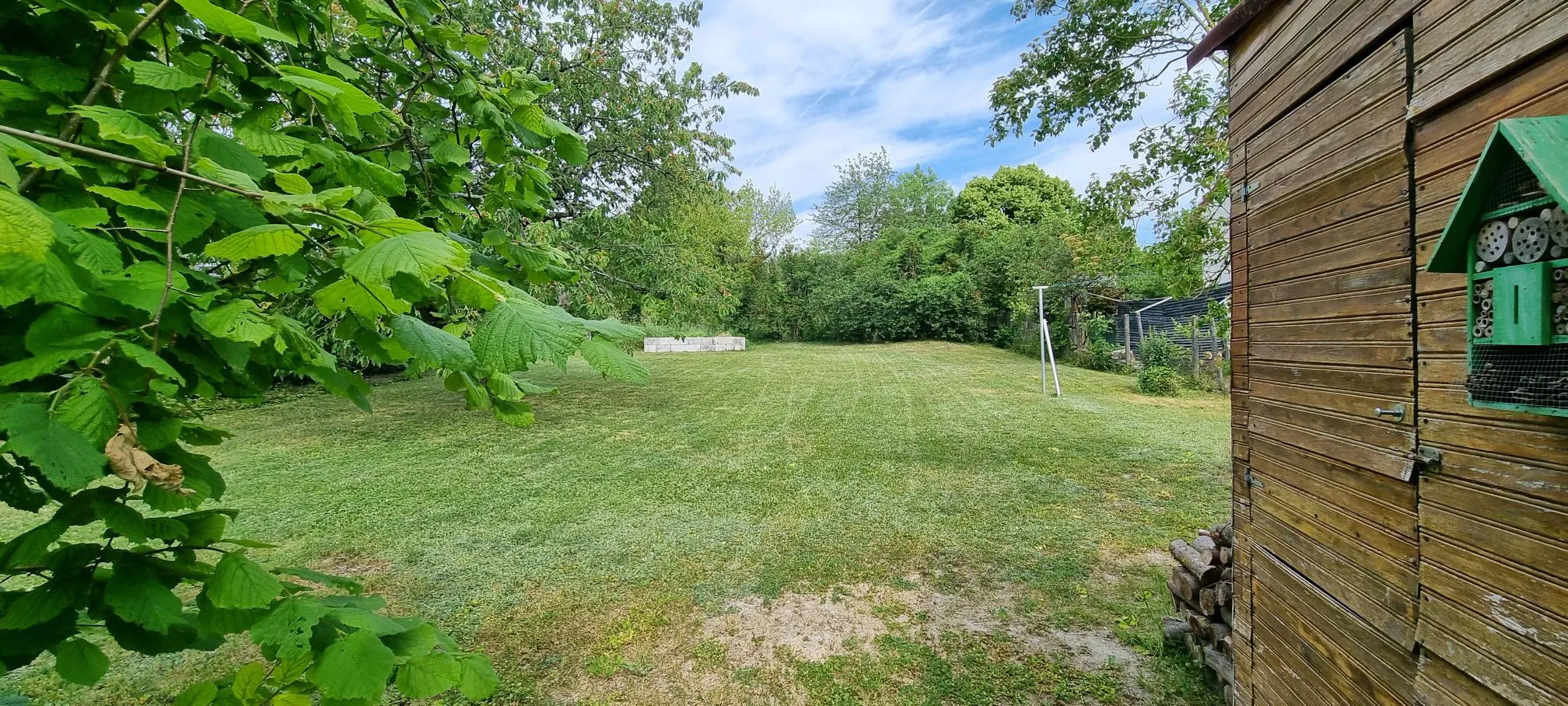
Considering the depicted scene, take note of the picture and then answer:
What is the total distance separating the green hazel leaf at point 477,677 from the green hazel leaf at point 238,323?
0.62m

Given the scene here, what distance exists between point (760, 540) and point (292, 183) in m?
3.60

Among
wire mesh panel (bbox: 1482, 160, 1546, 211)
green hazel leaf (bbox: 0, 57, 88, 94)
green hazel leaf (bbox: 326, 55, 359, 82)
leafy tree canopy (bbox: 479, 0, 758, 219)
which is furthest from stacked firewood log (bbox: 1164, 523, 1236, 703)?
leafy tree canopy (bbox: 479, 0, 758, 219)

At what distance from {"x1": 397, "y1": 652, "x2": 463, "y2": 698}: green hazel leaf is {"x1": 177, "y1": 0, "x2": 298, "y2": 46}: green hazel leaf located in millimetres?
952

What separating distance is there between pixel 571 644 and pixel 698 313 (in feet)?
22.6

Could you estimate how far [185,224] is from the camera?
850 mm

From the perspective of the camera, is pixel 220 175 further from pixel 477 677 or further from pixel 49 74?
pixel 477 677

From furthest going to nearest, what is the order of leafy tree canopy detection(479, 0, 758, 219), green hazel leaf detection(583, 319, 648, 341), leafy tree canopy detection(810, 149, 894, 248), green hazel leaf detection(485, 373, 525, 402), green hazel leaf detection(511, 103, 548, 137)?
leafy tree canopy detection(810, 149, 894, 248)
leafy tree canopy detection(479, 0, 758, 219)
green hazel leaf detection(511, 103, 548, 137)
green hazel leaf detection(485, 373, 525, 402)
green hazel leaf detection(583, 319, 648, 341)

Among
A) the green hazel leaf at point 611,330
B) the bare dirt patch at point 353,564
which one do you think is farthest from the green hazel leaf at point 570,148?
the bare dirt patch at point 353,564

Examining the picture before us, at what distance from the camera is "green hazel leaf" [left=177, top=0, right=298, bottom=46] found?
727 millimetres

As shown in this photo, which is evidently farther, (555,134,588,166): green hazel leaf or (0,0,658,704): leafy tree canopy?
(555,134,588,166): green hazel leaf

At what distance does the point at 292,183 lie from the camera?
86cm

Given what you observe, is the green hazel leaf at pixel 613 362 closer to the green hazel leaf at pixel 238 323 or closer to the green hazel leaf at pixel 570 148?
the green hazel leaf at pixel 238 323

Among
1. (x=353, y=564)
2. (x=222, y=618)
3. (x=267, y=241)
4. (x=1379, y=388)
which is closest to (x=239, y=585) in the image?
(x=222, y=618)

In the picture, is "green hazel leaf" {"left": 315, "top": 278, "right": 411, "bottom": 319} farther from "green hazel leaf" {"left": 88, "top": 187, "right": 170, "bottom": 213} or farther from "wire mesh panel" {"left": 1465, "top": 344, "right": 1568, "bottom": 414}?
"wire mesh panel" {"left": 1465, "top": 344, "right": 1568, "bottom": 414}
